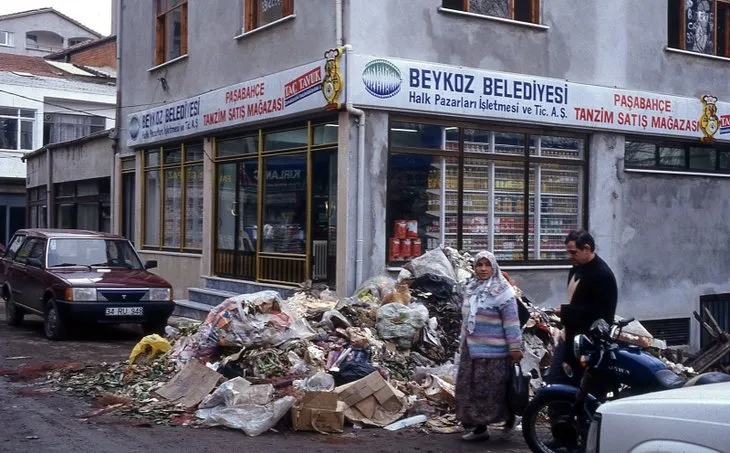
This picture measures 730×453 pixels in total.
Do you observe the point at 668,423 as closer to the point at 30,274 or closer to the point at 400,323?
the point at 400,323

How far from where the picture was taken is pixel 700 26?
17.4m

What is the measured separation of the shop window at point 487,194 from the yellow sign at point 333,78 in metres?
1.07

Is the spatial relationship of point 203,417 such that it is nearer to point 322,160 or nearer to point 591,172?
point 322,160

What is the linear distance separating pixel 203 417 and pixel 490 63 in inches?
308

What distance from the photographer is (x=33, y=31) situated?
2030 inches

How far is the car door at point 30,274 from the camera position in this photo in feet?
49.0

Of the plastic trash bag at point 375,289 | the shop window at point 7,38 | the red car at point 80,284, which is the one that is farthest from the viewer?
the shop window at point 7,38

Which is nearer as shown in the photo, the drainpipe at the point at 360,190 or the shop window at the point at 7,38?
the drainpipe at the point at 360,190

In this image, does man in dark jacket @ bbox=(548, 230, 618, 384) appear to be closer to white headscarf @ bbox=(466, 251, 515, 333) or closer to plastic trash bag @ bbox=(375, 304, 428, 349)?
white headscarf @ bbox=(466, 251, 515, 333)

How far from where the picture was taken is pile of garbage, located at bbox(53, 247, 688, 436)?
29.7 feet

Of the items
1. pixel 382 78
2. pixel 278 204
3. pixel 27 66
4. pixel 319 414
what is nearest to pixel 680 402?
pixel 319 414

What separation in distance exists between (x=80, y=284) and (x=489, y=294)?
7866 millimetres

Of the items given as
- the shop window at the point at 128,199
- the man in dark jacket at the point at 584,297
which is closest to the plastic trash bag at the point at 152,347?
the man in dark jacket at the point at 584,297

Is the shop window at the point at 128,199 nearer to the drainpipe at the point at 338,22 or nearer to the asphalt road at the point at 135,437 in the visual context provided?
the drainpipe at the point at 338,22
